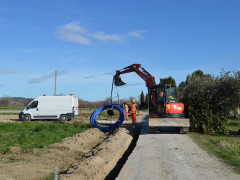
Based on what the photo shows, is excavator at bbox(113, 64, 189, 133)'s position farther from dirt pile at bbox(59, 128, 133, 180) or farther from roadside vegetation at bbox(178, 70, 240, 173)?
dirt pile at bbox(59, 128, 133, 180)

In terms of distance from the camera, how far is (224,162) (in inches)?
324

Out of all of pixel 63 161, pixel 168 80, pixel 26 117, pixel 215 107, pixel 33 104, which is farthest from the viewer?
pixel 168 80

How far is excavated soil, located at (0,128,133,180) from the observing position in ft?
22.2

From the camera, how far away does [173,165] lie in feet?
25.3

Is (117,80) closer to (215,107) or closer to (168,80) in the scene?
(215,107)

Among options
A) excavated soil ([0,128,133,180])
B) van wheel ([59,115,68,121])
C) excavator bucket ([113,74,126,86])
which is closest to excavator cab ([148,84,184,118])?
excavator bucket ([113,74,126,86])

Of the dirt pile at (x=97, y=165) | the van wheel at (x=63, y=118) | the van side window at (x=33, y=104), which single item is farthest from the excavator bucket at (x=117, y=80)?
the van side window at (x=33, y=104)

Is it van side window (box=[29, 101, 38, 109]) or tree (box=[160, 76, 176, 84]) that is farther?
tree (box=[160, 76, 176, 84])

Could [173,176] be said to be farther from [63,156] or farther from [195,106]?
[195,106]

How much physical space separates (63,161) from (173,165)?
11.5 ft

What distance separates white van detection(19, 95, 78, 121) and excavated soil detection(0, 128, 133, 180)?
12.3m

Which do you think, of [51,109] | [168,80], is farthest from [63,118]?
[168,80]

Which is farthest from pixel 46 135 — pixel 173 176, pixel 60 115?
pixel 60 115

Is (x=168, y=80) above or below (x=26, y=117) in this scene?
above
